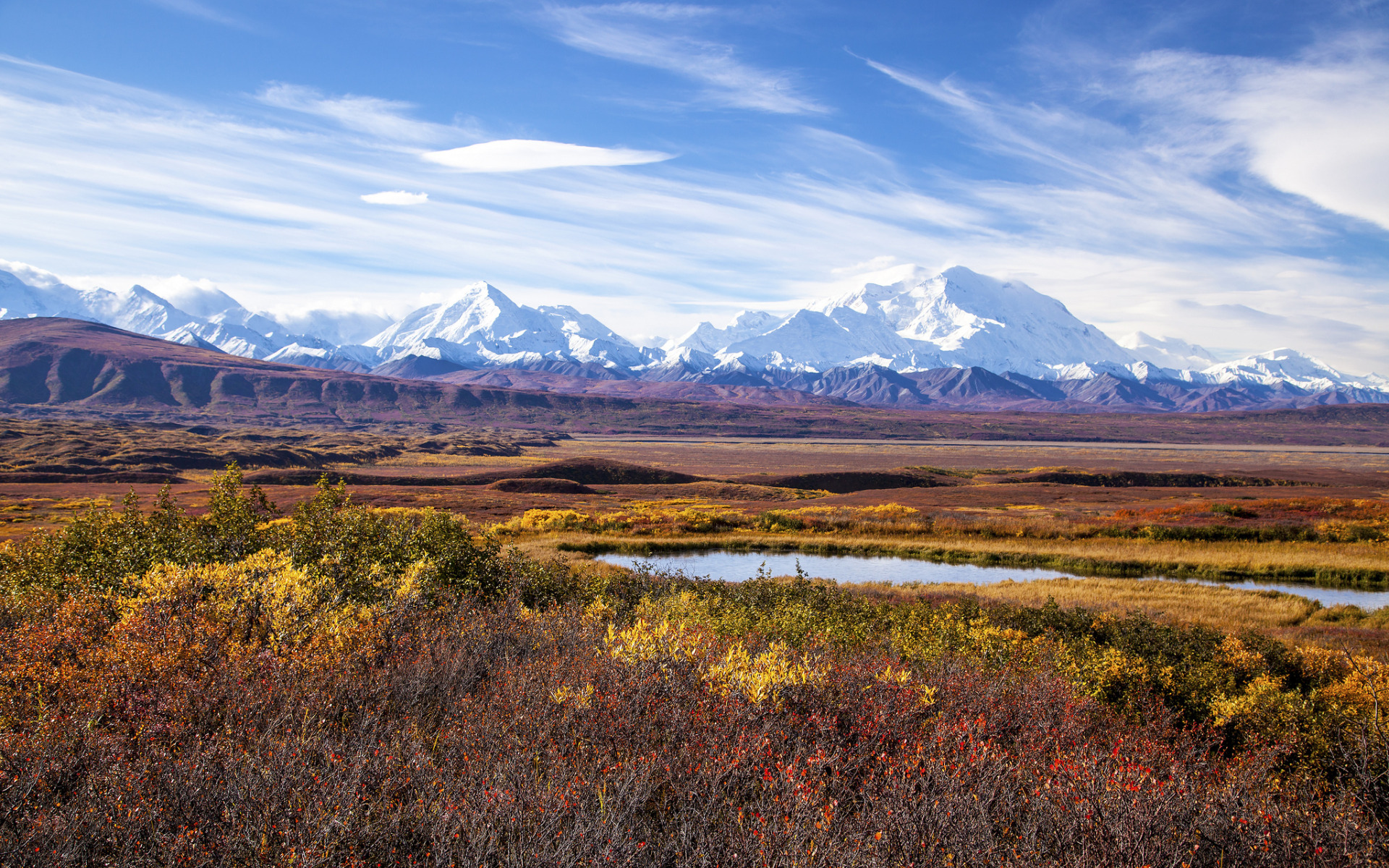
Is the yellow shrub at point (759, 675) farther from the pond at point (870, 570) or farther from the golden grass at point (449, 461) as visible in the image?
the golden grass at point (449, 461)

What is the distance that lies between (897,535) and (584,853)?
45.3 metres

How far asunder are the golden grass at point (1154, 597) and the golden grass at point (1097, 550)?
496 cm

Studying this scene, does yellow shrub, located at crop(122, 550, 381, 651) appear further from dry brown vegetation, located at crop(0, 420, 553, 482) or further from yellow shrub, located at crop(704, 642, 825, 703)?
dry brown vegetation, located at crop(0, 420, 553, 482)

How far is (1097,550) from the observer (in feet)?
136

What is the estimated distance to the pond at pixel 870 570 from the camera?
3253 cm

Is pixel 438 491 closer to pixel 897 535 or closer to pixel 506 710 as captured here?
pixel 897 535

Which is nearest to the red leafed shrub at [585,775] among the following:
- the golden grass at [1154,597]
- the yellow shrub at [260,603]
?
the yellow shrub at [260,603]

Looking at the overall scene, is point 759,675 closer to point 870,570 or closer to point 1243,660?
point 1243,660

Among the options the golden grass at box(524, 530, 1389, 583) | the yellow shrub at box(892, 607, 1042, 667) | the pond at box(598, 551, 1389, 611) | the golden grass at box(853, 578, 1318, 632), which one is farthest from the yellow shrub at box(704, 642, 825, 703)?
the golden grass at box(524, 530, 1389, 583)

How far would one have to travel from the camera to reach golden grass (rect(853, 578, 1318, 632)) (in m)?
24.7

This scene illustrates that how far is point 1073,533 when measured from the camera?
46.9m

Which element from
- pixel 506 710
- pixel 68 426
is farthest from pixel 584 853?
pixel 68 426

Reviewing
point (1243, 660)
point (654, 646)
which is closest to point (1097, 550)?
point (1243, 660)

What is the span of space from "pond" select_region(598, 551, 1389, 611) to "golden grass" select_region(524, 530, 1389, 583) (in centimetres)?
118
